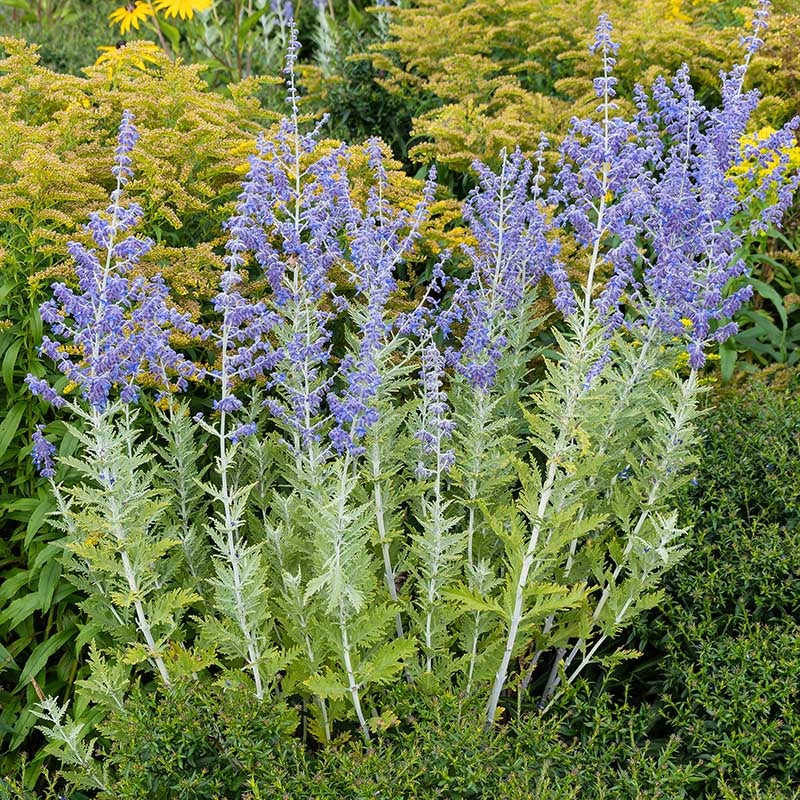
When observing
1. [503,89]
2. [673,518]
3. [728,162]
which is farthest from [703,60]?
[673,518]

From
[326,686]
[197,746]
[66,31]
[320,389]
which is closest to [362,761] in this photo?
[326,686]

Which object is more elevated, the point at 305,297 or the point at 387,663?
the point at 305,297

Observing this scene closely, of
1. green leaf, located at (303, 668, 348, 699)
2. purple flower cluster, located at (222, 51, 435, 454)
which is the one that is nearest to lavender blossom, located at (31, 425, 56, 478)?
purple flower cluster, located at (222, 51, 435, 454)

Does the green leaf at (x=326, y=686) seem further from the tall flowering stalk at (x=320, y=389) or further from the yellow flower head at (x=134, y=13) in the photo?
the yellow flower head at (x=134, y=13)

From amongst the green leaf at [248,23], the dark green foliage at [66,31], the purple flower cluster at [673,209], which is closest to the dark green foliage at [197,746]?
the purple flower cluster at [673,209]

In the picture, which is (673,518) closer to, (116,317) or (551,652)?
(551,652)

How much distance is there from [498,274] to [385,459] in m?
0.77

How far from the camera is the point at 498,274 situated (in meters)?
3.55

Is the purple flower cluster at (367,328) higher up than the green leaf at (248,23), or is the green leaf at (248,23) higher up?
the green leaf at (248,23)

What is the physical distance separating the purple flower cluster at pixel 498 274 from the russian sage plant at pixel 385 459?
1cm

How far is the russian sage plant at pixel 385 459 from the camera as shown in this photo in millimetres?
2988

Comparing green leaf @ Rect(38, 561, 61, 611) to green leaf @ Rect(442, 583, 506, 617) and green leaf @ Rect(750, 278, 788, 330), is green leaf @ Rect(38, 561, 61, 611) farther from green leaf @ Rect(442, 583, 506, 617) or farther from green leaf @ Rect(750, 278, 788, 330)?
green leaf @ Rect(750, 278, 788, 330)

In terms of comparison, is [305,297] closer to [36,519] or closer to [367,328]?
[367,328]

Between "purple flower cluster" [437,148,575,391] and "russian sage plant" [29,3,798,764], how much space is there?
13mm
